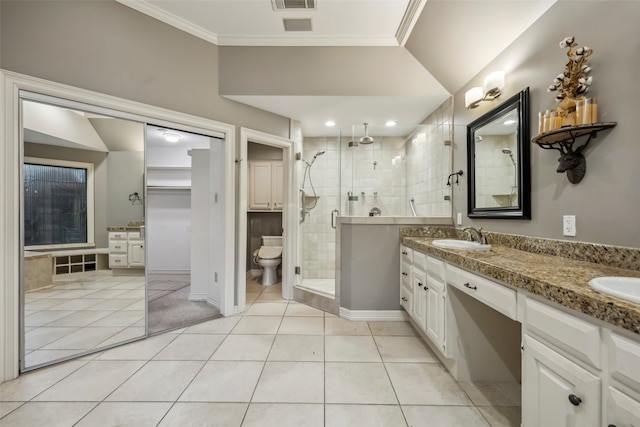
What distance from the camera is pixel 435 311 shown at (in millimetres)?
1813

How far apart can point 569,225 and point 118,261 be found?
3.33 meters

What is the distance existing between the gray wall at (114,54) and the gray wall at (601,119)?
2612mm

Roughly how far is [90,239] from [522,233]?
135 inches

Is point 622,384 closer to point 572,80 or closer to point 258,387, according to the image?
point 572,80

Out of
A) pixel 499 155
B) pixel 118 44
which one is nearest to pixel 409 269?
pixel 499 155

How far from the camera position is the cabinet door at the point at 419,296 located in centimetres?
198

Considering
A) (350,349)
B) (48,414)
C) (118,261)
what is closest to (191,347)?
(48,414)

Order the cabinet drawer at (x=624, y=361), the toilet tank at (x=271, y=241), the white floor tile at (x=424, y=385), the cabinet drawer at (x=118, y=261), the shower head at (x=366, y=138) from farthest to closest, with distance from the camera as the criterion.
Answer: the toilet tank at (x=271, y=241), the shower head at (x=366, y=138), the cabinet drawer at (x=118, y=261), the white floor tile at (x=424, y=385), the cabinet drawer at (x=624, y=361)

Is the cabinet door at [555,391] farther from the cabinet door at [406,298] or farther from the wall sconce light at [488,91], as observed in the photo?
the wall sconce light at [488,91]

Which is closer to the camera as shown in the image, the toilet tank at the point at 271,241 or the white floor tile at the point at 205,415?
the white floor tile at the point at 205,415

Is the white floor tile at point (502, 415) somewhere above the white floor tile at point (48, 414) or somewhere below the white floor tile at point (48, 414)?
below

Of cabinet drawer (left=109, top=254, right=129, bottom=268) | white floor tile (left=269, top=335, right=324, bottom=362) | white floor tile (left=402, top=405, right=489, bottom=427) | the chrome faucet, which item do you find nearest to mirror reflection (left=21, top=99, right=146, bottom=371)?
cabinet drawer (left=109, top=254, right=129, bottom=268)

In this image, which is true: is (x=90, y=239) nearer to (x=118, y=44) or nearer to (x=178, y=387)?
(x=178, y=387)

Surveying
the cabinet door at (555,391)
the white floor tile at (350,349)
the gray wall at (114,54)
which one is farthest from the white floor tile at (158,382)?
the gray wall at (114,54)
